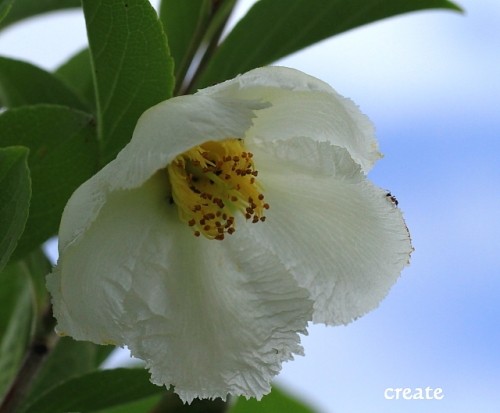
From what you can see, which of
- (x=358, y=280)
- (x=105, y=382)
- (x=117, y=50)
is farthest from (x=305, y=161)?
(x=105, y=382)

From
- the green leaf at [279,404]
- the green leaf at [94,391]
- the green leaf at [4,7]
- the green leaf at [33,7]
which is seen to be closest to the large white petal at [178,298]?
the green leaf at [94,391]

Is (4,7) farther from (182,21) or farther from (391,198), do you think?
(391,198)

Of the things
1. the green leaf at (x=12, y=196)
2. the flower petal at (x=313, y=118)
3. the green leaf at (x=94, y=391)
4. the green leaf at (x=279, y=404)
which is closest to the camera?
the green leaf at (x=12, y=196)

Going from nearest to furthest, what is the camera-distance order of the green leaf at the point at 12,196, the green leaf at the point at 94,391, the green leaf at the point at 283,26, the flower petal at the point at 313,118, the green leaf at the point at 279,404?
the green leaf at the point at 12,196 < the flower petal at the point at 313,118 < the green leaf at the point at 94,391 < the green leaf at the point at 283,26 < the green leaf at the point at 279,404

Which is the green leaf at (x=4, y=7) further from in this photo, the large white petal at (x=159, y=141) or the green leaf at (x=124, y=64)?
the large white petal at (x=159, y=141)

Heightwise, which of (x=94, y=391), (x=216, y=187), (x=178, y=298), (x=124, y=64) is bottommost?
(x=94, y=391)

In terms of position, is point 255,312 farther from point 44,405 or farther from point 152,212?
point 44,405

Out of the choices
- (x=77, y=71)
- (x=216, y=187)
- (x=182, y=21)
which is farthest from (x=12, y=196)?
(x=77, y=71)
